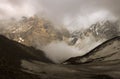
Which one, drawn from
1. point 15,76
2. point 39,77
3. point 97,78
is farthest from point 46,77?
point 97,78

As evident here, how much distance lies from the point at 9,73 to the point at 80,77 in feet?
101

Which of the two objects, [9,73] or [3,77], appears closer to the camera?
[3,77]

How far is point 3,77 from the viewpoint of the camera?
13475 cm

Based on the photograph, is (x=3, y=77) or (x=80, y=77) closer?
(x=3, y=77)

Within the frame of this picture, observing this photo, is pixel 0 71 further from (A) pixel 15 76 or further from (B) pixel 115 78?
(B) pixel 115 78

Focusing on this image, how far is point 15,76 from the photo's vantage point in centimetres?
14200

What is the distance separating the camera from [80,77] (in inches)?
5768

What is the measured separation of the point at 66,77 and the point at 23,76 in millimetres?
18580

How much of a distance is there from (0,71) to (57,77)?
2505cm

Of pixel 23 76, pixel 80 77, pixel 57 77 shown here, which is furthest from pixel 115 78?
pixel 23 76

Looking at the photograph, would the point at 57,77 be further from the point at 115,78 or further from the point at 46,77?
the point at 115,78

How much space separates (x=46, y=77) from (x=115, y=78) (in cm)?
3037

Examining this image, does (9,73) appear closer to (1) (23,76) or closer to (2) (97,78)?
(1) (23,76)

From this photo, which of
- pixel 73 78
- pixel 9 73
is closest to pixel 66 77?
pixel 73 78
